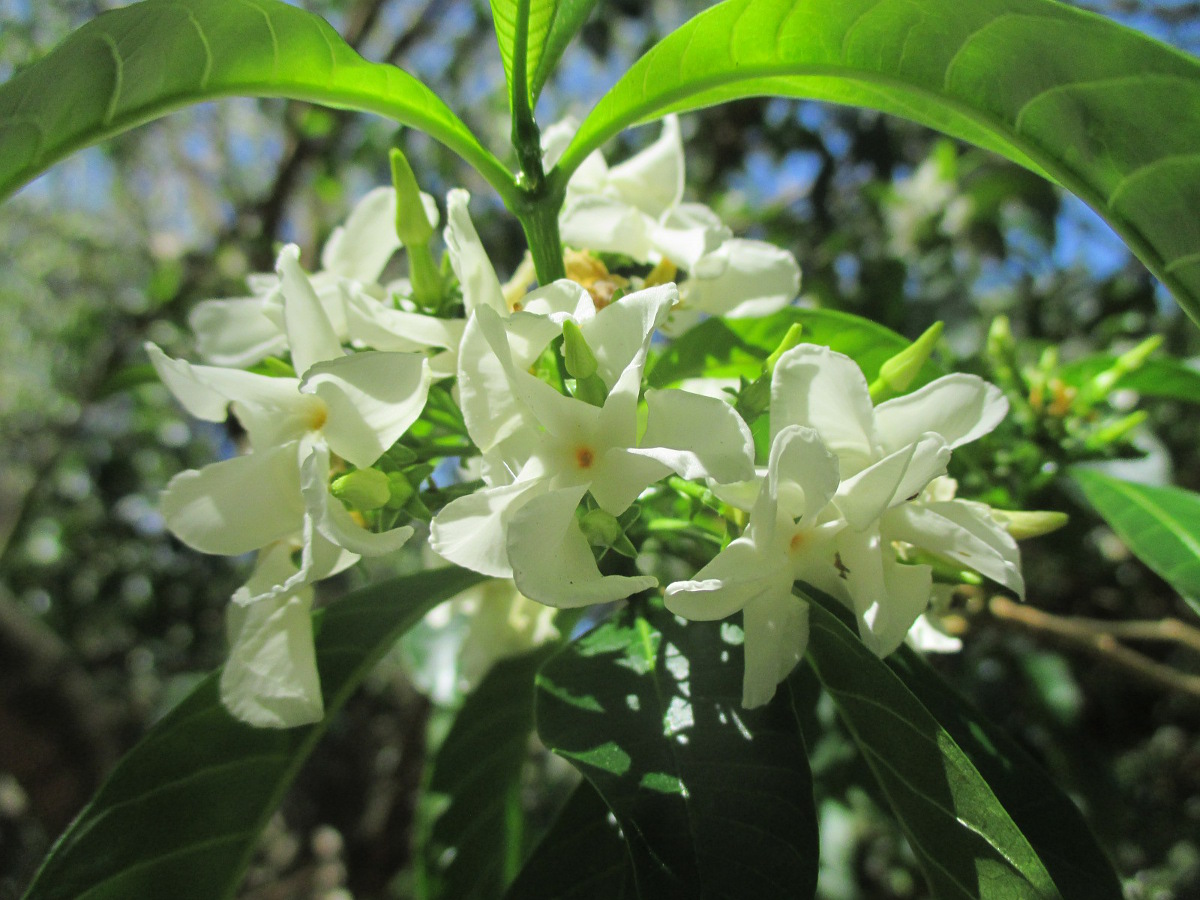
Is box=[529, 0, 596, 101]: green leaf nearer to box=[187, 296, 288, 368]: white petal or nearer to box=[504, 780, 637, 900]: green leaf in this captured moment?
box=[187, 296, 288, 368]: white petal

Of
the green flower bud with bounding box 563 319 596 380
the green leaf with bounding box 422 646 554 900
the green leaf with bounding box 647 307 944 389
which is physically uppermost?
the green leaf with bounding box 647 307 944 389

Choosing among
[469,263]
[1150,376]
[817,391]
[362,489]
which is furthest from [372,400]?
[1150,376]

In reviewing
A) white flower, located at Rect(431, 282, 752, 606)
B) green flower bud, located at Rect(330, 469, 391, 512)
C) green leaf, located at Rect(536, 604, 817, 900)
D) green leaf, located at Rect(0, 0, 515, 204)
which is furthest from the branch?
green leaf, located at Rect(0, 0, 515, 204)

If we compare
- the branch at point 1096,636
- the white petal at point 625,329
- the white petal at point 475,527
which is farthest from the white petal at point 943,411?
the branch at point 1096,636

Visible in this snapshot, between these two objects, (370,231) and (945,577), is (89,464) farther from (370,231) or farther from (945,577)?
(945,577)

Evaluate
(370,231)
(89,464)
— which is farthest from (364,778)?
(370,231)

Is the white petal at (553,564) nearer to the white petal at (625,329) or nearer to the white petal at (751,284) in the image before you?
the white petal at (625,329)

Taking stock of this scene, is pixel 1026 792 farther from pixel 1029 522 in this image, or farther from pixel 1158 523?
pixel 1158 523
